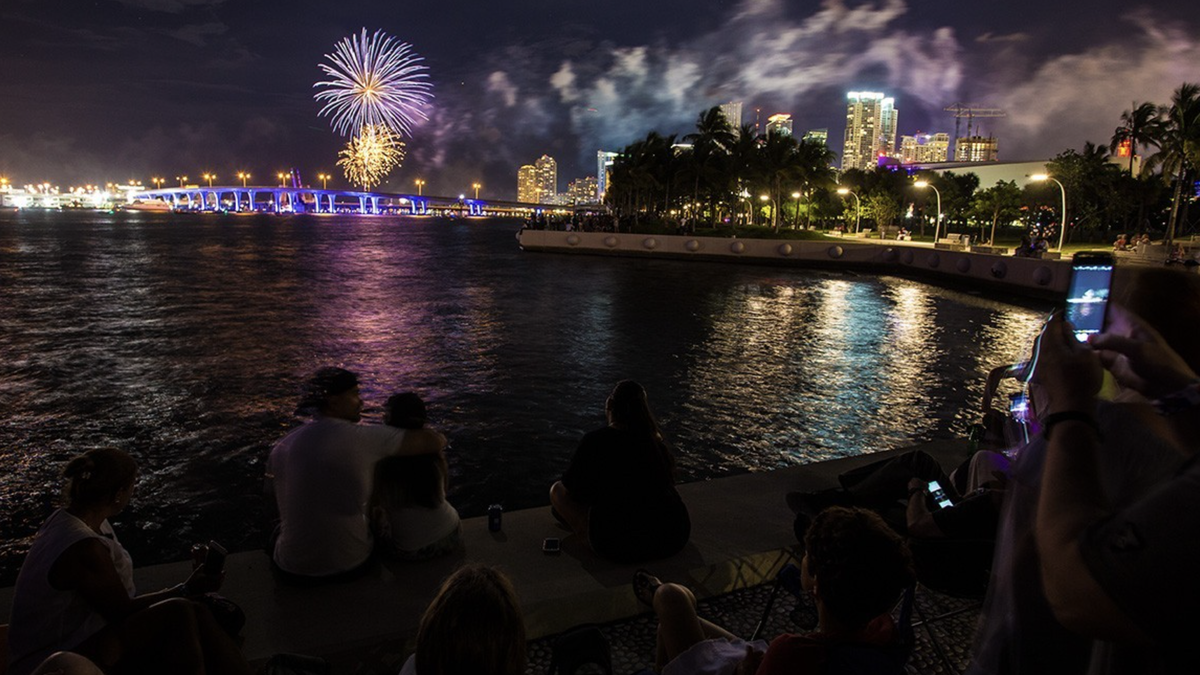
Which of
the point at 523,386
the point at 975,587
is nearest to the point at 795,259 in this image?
the point at 523,386

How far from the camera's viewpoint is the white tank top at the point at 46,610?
9.08 ft

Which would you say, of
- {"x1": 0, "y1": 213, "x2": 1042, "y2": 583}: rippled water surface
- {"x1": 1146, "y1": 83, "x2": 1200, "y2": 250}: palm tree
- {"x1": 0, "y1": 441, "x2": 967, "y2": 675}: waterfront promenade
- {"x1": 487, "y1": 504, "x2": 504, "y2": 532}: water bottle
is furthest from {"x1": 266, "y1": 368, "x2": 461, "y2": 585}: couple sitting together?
{"x1": 1146, "y1": 83, "x2": 1200, "y2": 250}: palm tree

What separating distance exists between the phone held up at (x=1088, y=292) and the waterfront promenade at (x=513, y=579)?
97.9 inches

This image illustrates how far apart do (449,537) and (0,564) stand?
4.74 metres

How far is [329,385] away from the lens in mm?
3938

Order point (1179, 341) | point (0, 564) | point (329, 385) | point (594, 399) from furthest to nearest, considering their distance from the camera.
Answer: point (594, 399) < point (0, 564) < point (329, 385) < point (1179, 341)

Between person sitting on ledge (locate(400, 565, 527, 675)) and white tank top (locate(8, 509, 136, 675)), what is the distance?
1.98 meters

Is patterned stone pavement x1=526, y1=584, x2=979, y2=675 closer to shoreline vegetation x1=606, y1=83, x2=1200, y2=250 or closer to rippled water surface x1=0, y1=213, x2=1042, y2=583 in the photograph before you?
rippled water surface x1=0, y1=213, x2=1042, y2=583

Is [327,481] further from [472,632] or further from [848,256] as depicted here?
[848,256]

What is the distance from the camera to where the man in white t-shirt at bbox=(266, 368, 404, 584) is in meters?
3.85

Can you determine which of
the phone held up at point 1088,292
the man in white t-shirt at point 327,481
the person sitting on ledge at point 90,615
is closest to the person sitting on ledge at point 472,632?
the person sitting on ledge at point 90,615

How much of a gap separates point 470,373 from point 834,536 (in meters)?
11.8

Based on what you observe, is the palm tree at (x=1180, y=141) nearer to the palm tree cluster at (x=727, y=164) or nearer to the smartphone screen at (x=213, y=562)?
the palm tree cluster at (x=727, y=164)

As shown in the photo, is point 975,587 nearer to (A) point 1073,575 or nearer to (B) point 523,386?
(A) point 1073,575
